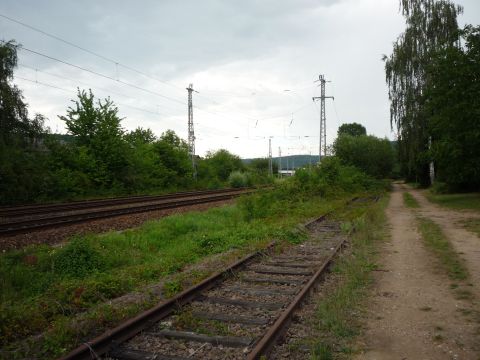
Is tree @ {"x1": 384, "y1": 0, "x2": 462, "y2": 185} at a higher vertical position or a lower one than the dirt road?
higher

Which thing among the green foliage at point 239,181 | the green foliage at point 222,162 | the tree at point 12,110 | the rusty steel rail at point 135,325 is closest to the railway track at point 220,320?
the rusty steel rail at point 135,325

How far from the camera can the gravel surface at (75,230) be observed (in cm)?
1127

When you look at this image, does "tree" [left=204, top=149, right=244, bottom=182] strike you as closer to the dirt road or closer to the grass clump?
the grass clump

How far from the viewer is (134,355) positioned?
4441 mm

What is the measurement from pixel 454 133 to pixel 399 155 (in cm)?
1559

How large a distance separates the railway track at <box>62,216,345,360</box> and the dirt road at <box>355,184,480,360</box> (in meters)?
1.16

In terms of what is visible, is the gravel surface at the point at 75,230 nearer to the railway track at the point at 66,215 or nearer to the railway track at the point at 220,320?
the railway track at the point at 66,215

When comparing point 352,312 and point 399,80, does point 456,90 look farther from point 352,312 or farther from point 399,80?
point 352,312

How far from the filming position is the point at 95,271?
8438 mm

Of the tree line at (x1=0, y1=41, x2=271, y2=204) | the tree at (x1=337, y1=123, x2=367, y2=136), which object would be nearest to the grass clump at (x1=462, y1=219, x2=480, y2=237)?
the tree line at (x1=0, y1=41, x2=271, y2=204)

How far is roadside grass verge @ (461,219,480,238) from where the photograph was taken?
1329 cm

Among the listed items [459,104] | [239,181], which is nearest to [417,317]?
[459,104]

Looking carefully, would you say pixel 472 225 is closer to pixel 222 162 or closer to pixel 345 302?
pixel 345 302

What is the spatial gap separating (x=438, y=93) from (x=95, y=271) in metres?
22.0
